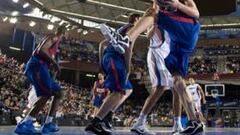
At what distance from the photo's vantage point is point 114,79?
184 inches

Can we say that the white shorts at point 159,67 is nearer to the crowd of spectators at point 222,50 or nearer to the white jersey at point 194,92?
the white jersey at point 194,92

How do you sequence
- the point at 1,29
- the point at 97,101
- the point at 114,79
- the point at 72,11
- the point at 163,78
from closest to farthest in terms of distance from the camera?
the point at 114,79 < the point at 163,78 < the point at 97,101 < the point at 72,11 < the point at 1,29

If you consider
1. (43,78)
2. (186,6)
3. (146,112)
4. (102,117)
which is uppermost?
(186,6)

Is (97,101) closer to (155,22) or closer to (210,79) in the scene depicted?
(155,22)

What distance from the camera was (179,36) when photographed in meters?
4.70

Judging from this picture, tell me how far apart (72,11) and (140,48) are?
1118cm

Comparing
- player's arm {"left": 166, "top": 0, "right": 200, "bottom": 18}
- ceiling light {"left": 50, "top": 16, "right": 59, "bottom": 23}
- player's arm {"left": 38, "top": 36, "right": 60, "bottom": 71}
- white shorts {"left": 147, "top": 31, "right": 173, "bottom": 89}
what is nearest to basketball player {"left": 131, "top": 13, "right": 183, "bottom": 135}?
white shorts {"left": 147, "top": 31, "right": 173, "bottom": 89}

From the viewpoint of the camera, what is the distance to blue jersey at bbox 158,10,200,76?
4688mm

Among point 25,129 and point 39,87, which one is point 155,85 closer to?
point 39,87

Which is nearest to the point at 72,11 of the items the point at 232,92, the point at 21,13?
the point at 21,13

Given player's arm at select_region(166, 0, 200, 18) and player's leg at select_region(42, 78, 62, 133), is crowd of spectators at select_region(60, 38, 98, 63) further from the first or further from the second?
player's arm at select_region(166, 0, 200, 18)

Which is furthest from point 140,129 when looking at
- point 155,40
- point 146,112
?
point 155,40

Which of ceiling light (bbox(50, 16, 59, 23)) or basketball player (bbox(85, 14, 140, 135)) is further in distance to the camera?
ceiling light (bbox(50, 16, 59, 23))

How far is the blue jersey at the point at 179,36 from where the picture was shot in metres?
4.69
